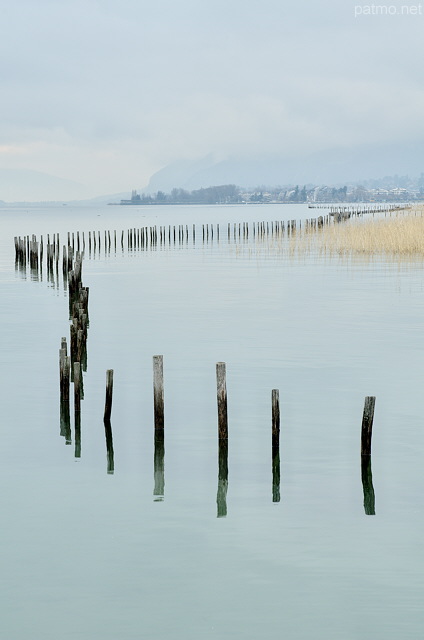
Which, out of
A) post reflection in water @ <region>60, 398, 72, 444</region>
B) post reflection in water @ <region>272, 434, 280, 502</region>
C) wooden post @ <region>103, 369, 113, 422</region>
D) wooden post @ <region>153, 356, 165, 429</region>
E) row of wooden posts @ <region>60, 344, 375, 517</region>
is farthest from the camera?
post reflection in water @ <region>60, 398, 72, 444</region>

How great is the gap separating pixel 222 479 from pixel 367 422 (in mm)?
2095

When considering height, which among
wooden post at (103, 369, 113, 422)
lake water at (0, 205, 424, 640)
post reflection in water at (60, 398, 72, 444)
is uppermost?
wooden post at (103, 369, 113, 422)

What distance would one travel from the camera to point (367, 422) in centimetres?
1277

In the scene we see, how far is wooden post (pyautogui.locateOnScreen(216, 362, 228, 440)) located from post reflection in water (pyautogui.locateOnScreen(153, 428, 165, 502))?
978 millimetres

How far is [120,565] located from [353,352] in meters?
14.6

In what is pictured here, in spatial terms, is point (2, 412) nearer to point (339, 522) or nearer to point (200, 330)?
point (339, 522)

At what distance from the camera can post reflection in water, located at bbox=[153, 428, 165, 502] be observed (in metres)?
12.7

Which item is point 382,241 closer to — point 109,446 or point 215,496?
point 109,446

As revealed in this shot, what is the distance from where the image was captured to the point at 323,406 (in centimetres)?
1783

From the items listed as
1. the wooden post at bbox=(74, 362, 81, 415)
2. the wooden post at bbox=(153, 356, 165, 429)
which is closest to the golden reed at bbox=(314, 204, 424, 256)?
the wooden post at bbox=(74, 362, 81, 415)

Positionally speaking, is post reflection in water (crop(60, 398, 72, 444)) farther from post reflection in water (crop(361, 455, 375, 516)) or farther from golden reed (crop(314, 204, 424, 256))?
golden reed (crop(314, 204, 424, 256))

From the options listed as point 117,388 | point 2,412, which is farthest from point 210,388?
point 2,412

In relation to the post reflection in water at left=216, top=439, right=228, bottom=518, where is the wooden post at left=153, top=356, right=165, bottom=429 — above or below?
above

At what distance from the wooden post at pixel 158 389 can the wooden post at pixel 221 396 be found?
85 cm
